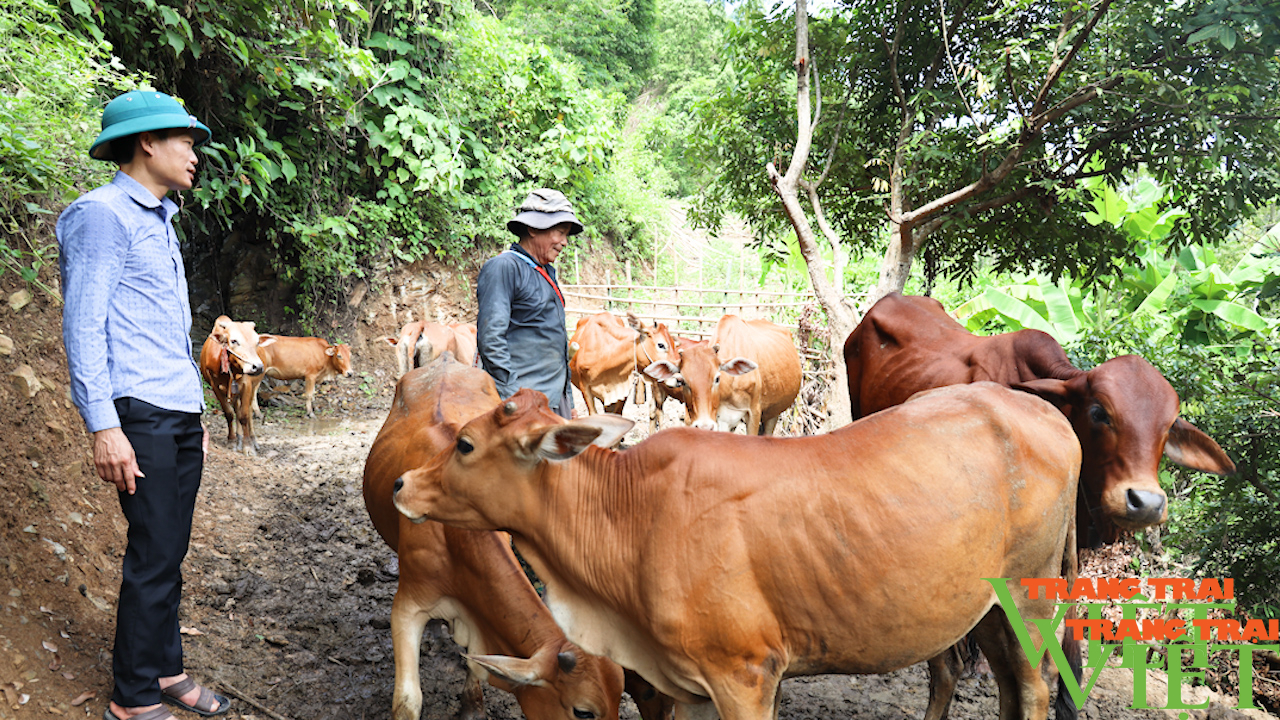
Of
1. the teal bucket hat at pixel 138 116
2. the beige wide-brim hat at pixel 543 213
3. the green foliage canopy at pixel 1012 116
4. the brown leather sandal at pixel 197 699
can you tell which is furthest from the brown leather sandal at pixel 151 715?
the green foliage canopy at pixel 1012 116

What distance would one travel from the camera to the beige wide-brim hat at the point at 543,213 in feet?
14.3

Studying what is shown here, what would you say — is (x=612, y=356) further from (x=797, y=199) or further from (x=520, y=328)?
(x=520, y=328)

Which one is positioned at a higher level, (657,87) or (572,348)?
(657,87)

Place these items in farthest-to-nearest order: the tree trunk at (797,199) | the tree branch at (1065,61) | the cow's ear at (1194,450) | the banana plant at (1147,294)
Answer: the banana plant at (1147,294)
the tree trunk at (797,199)
the tree branch at (1065,61)
the cow's ear at (1194,450)

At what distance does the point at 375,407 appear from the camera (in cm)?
1301

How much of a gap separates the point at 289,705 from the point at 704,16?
29.0 m

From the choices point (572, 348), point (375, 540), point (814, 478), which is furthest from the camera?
point (572, 348)

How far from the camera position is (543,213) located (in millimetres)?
4414

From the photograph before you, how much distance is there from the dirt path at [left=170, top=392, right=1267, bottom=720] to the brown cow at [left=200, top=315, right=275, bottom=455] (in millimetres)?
2383

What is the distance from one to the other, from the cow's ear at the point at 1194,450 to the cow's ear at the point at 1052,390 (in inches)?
17.9

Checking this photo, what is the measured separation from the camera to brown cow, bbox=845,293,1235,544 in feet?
11.2

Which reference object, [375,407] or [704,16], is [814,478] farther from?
[704,16]

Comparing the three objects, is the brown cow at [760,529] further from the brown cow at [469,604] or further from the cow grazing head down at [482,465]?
the brown cow at [469,604]

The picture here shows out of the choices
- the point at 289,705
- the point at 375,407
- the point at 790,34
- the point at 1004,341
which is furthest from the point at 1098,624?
the point at 375,407
